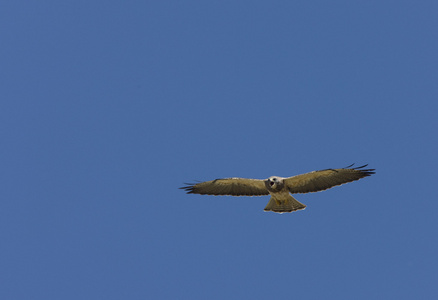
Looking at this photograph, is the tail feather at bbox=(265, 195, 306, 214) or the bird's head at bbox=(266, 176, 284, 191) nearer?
the bird's head at bbox=(266, 176, 284, 191)

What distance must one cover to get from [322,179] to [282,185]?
124 cm

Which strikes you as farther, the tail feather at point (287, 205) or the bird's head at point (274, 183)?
the tail feather at point (287, 205)

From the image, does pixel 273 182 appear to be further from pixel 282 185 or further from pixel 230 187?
pixel 230 187

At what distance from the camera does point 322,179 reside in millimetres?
21766

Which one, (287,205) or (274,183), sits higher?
(274,183)

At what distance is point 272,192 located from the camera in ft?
71.4

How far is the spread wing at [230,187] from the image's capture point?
875 inches

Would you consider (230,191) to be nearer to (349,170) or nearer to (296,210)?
(296,210)

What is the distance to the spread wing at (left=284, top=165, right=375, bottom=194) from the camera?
70.0 ft

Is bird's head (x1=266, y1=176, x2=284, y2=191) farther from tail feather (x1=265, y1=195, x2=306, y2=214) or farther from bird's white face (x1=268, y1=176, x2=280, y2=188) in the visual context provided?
tail feather (x1=265, y1=195, x2=306, y2=214)

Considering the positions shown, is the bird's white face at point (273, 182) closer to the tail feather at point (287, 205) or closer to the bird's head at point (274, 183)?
the bird's head at point (274, 183)

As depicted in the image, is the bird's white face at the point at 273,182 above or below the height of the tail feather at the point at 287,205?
above

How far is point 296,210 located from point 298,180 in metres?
0.94

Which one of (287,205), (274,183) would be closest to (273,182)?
(274,183)
